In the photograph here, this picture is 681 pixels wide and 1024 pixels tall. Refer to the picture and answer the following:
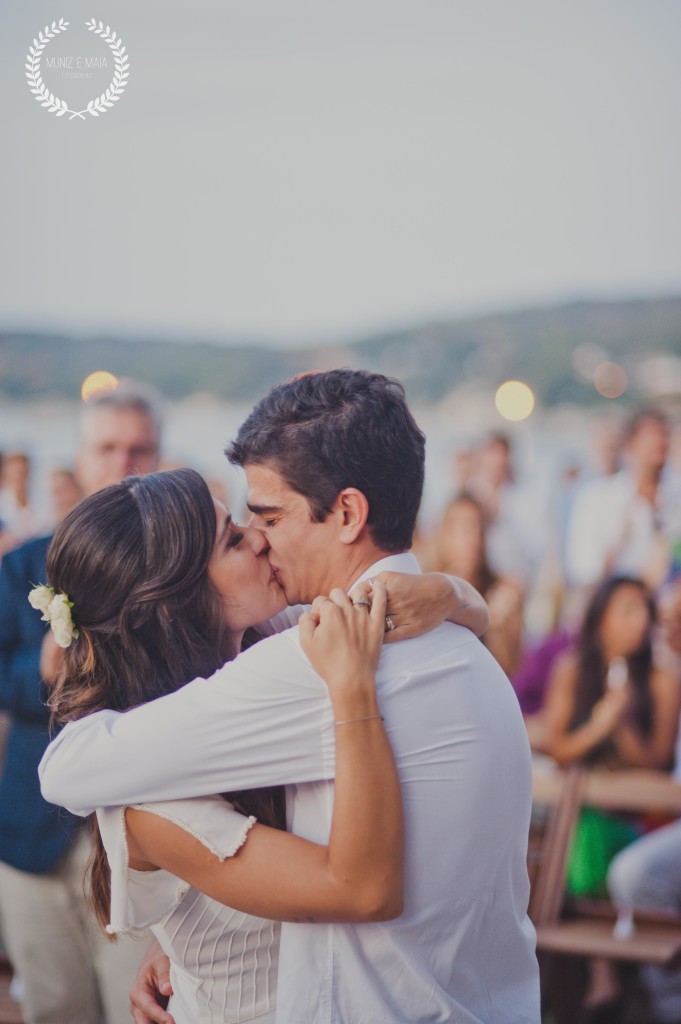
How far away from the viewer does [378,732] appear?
4.77 feet

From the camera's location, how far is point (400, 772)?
60.1 inches

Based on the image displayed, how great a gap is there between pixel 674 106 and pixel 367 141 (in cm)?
322

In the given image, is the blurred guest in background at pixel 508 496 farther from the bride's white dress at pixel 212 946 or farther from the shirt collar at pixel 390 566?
the bride's white dress at pixel 212 946

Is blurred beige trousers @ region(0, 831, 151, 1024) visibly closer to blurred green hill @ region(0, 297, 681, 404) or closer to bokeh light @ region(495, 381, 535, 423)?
bokeh light @ region(495, 381, 535, 423)

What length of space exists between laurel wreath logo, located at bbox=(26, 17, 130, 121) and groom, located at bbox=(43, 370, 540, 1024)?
78.0 inches

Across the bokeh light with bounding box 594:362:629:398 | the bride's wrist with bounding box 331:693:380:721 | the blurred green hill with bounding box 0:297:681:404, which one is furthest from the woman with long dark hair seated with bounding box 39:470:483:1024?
the bokeh light with bounding box 594:362:629:398

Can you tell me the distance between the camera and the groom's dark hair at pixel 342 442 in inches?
69.2

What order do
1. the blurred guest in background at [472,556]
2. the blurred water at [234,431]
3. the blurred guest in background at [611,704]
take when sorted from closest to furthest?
the blurred guest in background at [611,704], the blurred guest in background at [472,556], the blurred water at [234,431]

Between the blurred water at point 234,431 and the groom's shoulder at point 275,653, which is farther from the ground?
the blurred water at point 234,431

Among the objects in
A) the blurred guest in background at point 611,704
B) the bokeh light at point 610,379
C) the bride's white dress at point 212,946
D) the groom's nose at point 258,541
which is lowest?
the blurred guest in background at point 611,704

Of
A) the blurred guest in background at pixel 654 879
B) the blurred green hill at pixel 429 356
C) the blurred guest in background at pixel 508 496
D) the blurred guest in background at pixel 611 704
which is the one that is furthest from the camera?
the blurred green hill at pixel 429 356

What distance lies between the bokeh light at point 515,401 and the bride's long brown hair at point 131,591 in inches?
347

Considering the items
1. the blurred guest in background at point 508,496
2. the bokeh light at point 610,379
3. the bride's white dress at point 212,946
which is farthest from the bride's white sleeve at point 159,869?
the bokeh light at point 610,379

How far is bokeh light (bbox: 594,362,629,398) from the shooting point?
38.3ft
